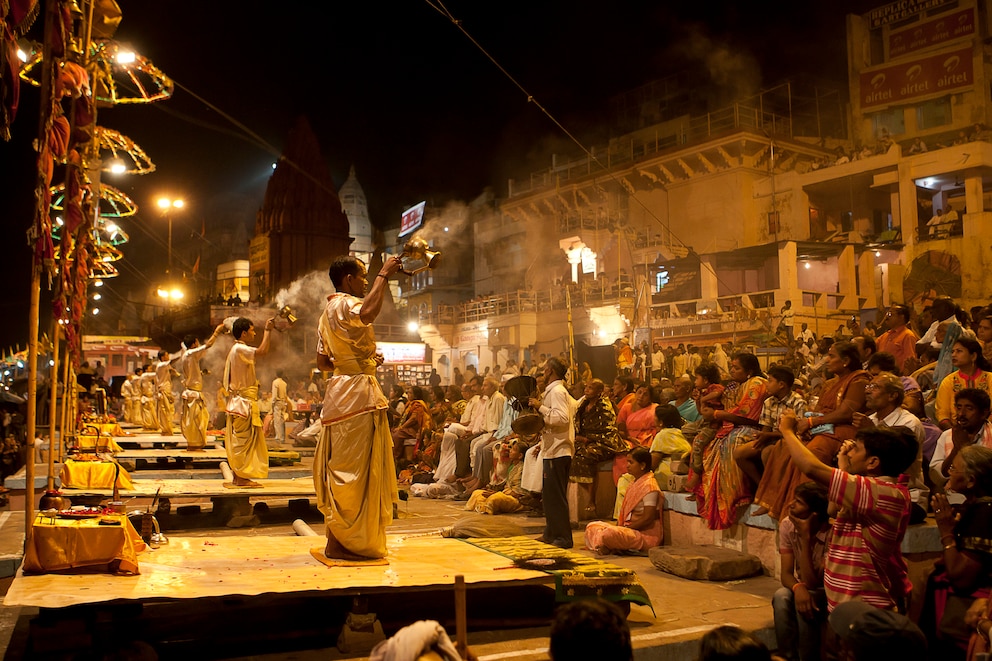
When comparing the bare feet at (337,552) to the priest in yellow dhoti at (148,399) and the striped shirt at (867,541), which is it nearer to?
the striped shirt at (867,541)

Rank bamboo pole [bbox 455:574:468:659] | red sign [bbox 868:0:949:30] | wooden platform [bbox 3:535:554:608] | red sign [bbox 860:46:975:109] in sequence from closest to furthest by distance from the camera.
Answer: bamboo pole [bbox 455:574:468:659], wooden platform [bbox 3:535:554:608], red sign [bbox 860:46:975:109], red sign [bbox 868:0:949:30]

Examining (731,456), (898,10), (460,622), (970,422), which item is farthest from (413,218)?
(460,622)

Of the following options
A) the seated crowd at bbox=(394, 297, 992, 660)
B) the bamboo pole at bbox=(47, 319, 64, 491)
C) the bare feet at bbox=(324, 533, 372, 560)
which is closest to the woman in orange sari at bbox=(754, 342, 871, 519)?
the seated crowd at bbox=(394, 297, 992, 660)

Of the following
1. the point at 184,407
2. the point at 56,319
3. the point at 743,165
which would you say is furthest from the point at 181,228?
the point at 56,319

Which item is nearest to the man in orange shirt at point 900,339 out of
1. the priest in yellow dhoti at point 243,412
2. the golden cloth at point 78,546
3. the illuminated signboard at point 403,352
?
the priest in yellow dhoti at point 243,412

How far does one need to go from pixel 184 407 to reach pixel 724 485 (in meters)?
12.5

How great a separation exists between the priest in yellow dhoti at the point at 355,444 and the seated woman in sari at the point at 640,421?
5.45 metres

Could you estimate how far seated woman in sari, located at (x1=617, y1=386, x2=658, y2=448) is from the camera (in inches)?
424

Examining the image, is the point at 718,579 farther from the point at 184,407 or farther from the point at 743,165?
the point at 743,165

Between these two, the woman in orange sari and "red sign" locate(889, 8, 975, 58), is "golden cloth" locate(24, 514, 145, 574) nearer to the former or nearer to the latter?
the woman in orange sari

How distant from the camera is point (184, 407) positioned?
16.4 m

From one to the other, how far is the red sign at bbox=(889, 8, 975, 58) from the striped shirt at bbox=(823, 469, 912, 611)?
3039 cm

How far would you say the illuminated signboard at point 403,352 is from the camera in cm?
3678

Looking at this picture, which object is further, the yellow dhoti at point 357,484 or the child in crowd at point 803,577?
the yellow dhoti at point 357,484
